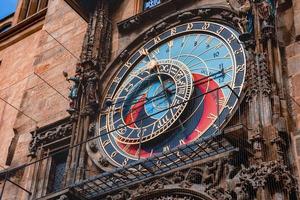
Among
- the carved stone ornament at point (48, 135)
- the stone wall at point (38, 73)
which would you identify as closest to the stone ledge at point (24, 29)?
the stone wall at point (38, 73)

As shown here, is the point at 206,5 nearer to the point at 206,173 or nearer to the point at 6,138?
the point at 206,173

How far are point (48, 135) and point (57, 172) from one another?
28.9 inches

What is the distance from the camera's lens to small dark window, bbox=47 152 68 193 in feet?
36.6

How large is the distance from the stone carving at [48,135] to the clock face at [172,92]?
3.05ft

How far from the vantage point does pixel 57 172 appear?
11414 millimetres

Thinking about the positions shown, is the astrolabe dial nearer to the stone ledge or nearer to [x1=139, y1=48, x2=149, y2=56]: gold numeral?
[x1=139, y1=48, x2=149, y2=56]: gold numeral

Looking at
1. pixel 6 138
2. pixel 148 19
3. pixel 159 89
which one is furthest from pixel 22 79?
pixel 159 89

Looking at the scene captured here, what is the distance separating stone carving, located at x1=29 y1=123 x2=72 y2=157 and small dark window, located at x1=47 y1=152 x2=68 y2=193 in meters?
0.33

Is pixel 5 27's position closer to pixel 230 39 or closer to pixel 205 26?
pixel 205 26

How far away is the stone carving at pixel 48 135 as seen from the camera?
1154cm

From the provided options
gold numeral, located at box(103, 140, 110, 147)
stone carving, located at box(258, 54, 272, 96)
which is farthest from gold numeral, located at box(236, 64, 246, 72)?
gold numeral, located at box(103, 140, 110, 147)

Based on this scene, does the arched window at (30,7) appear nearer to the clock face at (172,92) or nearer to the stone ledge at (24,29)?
the stone ledge at (24,29)

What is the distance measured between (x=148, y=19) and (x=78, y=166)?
3093mm

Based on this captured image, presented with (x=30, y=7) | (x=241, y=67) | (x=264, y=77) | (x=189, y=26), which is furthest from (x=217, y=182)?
(x=30, y=7)
